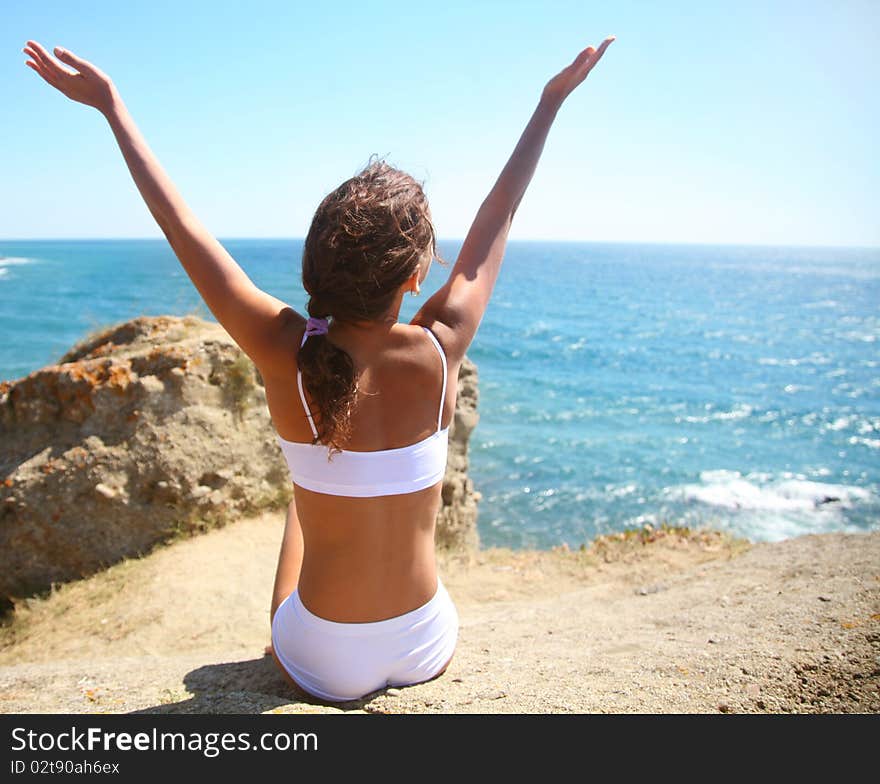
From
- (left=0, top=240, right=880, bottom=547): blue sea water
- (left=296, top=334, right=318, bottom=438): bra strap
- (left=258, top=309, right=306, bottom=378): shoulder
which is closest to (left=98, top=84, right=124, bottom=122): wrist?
(left=258, top=309, right=306, bottom=378): shoulder

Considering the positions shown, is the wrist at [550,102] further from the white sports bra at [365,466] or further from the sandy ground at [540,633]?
the sandy ground at [540,633]

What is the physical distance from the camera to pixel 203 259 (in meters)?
2.44

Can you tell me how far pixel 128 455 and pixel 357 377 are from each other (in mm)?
4587

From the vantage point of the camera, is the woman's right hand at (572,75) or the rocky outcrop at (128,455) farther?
Result: the rocky outcrop at (128,455)

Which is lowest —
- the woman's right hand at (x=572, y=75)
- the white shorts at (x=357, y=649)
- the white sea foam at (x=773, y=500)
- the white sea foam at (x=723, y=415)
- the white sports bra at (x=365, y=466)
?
the white sea foam at (x=773, y=500)

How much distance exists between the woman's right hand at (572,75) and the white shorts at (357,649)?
2.33m

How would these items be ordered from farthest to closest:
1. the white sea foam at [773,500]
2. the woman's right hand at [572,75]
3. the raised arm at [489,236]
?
the white sea foam at [773,500], the woman's right hand at [572,75], the raised arm at [489,236]

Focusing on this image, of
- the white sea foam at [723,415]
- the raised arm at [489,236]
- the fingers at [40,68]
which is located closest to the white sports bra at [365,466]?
the raised arm at [489,236]

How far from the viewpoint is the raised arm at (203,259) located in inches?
96.0

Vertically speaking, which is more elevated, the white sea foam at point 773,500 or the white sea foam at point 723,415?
the white sea foam at point 723,415

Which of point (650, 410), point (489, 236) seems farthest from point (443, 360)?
point (650, 410)

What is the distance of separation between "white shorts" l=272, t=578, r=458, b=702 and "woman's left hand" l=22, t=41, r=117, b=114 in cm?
222

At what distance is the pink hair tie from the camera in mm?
2385
